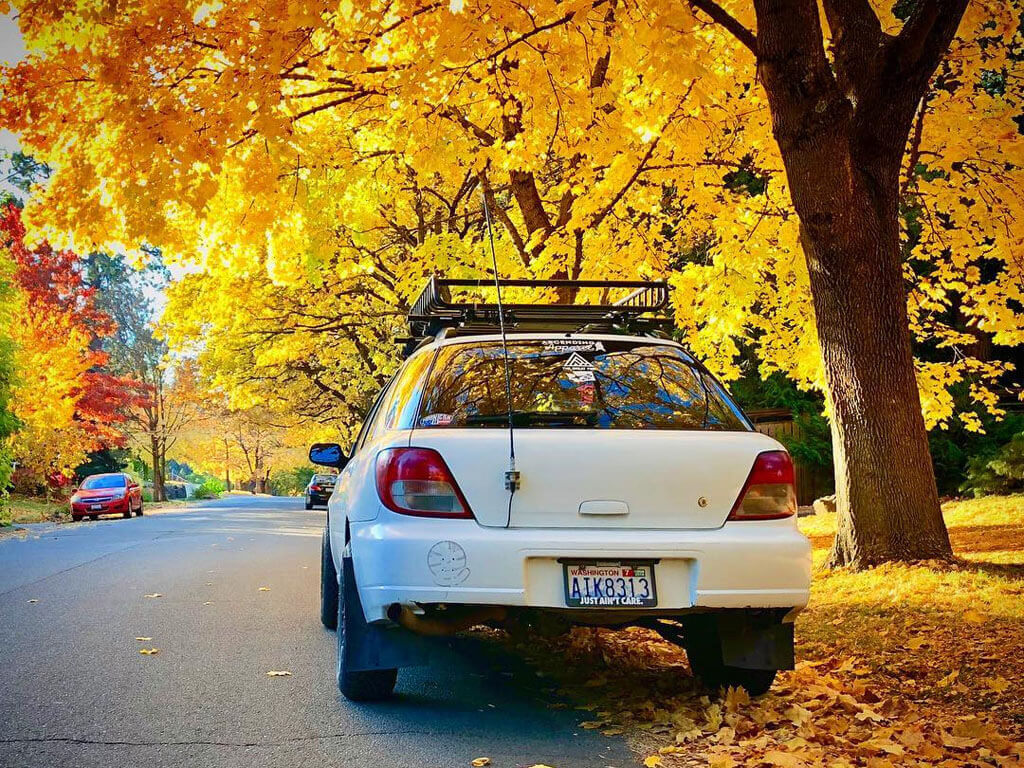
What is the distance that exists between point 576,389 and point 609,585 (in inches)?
39.2

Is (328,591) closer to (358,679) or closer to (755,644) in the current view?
(358,679)

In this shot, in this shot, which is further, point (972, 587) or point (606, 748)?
point (972, 587)

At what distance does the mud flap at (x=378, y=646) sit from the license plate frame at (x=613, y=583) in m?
0.75

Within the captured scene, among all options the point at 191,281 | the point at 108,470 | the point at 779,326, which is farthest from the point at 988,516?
the point at 108,470

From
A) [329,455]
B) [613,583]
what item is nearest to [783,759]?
[613,583]

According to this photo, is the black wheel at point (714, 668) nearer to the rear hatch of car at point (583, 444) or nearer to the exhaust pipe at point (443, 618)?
the rear hatch of car at point (583, 444)

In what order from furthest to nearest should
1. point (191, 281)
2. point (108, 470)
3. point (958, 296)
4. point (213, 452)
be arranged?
point (213, 452) < point (108, 470) < point (191, 281) < point (958, 296)

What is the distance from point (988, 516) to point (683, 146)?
6.71 meters

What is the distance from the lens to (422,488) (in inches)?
176

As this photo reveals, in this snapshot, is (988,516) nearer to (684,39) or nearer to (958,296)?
(958,296)

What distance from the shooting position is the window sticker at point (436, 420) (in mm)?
4680

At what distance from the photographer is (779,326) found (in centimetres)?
1485

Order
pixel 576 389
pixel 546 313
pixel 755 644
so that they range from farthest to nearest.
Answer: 1. pixel 546 313
2. pixel 576 389
3. pixel 755 644

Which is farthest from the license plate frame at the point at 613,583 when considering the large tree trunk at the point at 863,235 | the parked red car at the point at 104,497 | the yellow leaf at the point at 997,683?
the parked red car at the point at 104,497
